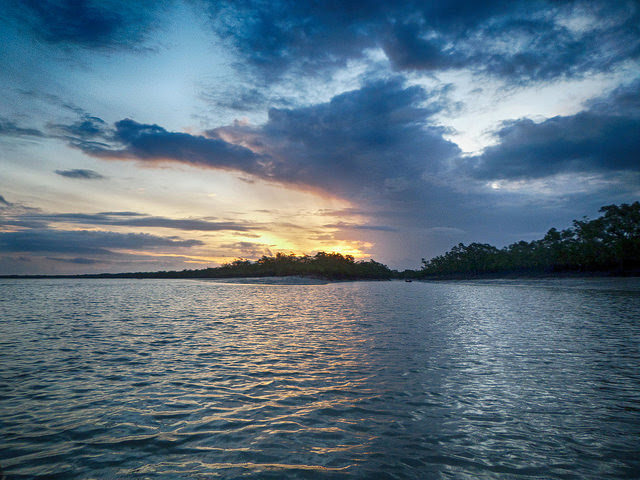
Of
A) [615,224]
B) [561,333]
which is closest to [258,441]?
[561,333]

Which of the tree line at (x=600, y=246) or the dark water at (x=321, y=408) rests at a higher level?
the tree line at (x=600, y=246)

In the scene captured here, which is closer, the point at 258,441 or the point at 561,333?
the point at 258,441

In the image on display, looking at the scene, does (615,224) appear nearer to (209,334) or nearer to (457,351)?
(457,351)

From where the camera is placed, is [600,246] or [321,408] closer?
[321,408]

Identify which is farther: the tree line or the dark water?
the tree line

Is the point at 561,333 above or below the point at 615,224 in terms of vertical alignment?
below

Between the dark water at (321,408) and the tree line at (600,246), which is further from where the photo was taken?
the tree line at (600,246)

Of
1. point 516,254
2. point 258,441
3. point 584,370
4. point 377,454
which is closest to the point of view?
point 377,454

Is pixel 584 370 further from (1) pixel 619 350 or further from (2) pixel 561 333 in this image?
(2) pixel 561 333

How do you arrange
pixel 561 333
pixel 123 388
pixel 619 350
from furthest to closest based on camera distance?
pixel 561 333 < pixel 619 350 < pixel 123 388

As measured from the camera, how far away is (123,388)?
1088 centimetres

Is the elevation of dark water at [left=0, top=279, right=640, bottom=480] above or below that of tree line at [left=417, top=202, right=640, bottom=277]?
below

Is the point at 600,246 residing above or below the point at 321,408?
above

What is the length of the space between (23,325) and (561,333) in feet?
116
